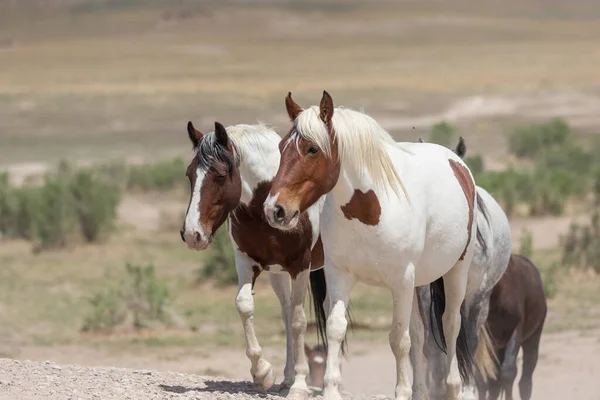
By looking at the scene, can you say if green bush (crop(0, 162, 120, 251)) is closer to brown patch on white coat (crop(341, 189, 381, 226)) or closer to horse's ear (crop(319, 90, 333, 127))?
brown patch on white coat (crop(341, 189, 381, 226))

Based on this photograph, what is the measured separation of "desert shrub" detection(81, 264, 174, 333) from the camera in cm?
1522

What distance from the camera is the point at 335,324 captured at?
6734 millimetres

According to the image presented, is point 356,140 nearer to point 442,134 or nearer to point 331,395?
point 331,395

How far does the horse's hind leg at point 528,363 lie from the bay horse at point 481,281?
42.2 inches

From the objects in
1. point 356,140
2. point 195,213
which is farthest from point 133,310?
point 356,140

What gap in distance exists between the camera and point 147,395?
7.25m

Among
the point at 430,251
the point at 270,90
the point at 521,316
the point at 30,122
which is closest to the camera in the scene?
the point at 430,251

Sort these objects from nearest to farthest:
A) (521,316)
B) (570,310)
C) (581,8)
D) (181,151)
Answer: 1. (521,316)
2. (570,310)
3. (181,151)
4. (581,8)

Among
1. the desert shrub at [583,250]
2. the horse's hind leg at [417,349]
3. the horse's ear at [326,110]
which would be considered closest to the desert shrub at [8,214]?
the desert shrub at [583,250]

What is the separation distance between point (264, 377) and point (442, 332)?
4.01 feet

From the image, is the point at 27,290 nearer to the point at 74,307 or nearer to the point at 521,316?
the point at 74,307

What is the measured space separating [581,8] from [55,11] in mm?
50171

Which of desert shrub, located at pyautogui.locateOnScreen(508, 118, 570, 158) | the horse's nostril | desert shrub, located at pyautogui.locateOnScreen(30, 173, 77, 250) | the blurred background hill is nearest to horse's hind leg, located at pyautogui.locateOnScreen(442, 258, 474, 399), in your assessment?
the horse's nostril

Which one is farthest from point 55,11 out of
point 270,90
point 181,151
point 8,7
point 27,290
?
point 27,290
